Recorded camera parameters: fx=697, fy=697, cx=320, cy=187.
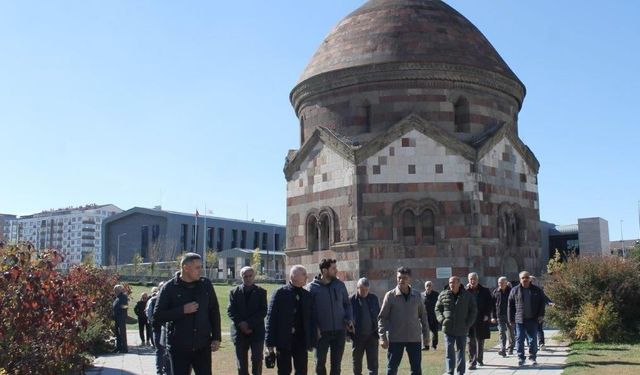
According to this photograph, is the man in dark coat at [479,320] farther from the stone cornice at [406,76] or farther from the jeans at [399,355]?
the stone cornice at [406,76]

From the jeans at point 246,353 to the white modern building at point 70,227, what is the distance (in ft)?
459

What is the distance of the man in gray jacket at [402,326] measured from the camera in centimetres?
972

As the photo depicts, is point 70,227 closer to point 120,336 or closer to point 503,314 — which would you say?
point 120,336

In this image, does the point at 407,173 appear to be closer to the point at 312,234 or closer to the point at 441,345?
the point at 312,234

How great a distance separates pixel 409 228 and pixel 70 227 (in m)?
139

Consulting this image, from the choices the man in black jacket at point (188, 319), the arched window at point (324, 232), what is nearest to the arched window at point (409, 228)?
the arched window at point (324, 232)

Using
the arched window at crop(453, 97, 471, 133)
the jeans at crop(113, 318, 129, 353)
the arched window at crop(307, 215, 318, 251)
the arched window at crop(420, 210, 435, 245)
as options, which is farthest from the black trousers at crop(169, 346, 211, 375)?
the arched window at crop(453, 97, 471, 133)

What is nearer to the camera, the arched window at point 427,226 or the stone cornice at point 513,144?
the arched window at point 427,226

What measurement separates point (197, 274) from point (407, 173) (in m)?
13.8

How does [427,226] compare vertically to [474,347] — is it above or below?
above

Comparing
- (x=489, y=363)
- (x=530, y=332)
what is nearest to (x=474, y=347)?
(x=489, y=363)

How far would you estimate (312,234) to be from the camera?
2205 cm

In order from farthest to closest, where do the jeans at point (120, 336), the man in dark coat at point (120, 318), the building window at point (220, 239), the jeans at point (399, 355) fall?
1. the building window at point (220, 239)
2. the jeans at point (120, 336)
3. the man in dark coat at point (120, 318)
4. the jeans at point (399, 355)

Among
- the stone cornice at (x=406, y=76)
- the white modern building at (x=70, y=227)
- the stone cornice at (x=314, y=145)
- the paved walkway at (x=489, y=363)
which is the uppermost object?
the white modern building at (x=70, y=227)
